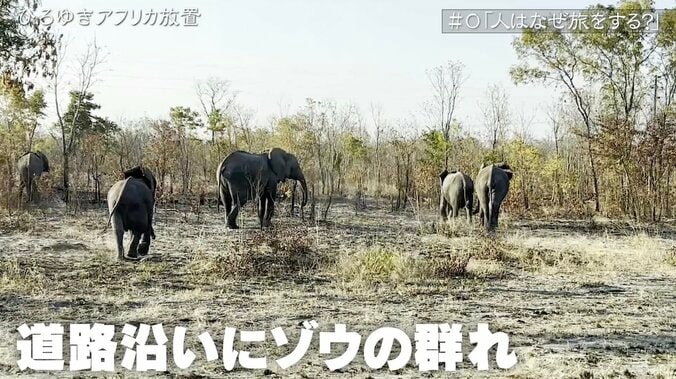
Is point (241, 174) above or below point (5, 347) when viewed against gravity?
above

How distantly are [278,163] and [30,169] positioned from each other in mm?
9535

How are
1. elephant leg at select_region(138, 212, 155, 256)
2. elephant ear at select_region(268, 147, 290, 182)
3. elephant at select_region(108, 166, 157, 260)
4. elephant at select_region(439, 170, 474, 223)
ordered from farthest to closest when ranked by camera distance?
elephant ear at select_region(268, 147, 290, 182)
elephant at select_region(439, 170, 474, 223)
elephant leg at select_region(138, 212, 155, 256)
elephant at select_region(108, 166, 157, 260)

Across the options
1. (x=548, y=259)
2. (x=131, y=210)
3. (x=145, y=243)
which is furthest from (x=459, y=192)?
(x=131, y=210)

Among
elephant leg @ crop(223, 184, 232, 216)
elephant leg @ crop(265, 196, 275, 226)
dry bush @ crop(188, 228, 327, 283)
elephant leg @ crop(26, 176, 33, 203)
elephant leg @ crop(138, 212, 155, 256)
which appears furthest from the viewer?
elephant leg @ crop(26, 176, 33, 203)

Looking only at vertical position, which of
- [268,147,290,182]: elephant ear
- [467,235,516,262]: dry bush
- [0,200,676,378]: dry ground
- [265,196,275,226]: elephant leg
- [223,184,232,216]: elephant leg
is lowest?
[0,200,676,378]: dry ground

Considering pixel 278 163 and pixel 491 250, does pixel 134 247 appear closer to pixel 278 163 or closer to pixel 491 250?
pixel 491 250

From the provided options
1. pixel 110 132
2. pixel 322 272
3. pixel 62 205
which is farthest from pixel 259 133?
pixel 322 272

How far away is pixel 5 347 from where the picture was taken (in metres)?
6.50

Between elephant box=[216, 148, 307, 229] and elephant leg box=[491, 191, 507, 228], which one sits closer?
elephant leg box=[491, 191, 507, 228]

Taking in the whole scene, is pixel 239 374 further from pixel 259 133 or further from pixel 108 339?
pixel 259 133

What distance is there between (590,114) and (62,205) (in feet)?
64.4

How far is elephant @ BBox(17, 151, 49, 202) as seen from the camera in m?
22.1

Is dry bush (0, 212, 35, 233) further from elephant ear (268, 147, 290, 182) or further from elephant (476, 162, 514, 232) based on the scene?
elephant (476, 162, 514, 232)

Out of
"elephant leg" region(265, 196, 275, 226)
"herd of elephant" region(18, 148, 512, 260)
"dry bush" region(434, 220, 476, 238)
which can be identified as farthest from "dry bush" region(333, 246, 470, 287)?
"elephant leg" region(265, 196, 275, 226)
